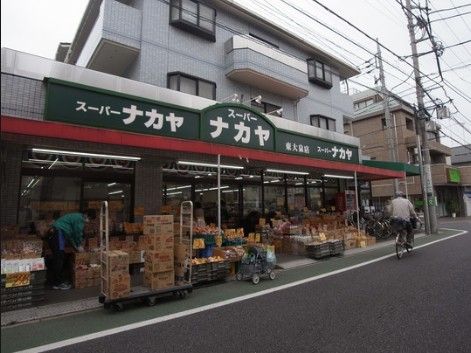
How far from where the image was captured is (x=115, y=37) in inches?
471

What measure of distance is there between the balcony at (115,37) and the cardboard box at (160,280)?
352 inches

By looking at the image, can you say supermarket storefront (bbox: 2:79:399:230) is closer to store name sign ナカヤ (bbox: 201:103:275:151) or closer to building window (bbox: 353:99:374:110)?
store name sign ナカヤ (bbox: 201:103:275:151)

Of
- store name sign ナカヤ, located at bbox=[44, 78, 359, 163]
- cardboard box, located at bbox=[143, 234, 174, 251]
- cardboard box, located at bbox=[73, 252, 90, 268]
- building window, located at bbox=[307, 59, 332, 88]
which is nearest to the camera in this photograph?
cardboard box, located at bbox=[143, 234, 174, 251]

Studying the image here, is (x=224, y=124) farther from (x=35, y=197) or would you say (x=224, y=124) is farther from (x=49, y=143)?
(x=35, y=197)

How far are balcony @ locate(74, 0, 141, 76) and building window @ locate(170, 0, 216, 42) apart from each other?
1583mm

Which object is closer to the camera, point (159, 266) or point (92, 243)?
point (159, 266)

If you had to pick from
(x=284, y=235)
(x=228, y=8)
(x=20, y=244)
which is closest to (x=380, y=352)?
(x=20, y=244)

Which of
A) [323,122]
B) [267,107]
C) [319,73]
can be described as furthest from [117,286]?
[319,73]

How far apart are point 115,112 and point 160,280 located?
4234 mm

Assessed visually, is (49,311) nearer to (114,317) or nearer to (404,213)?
(114,317)

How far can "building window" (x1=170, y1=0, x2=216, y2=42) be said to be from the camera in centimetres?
1360

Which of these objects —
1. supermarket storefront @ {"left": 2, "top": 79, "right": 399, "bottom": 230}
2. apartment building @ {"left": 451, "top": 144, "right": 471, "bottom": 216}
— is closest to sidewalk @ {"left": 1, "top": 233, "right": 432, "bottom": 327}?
supermarket storefront @ {"left": 2, "top": 79, "right": 399, "bottom": 230}

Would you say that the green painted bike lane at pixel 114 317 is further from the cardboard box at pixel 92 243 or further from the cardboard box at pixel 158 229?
the cardboard box at pixel 92 243

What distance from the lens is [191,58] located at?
1396cm
